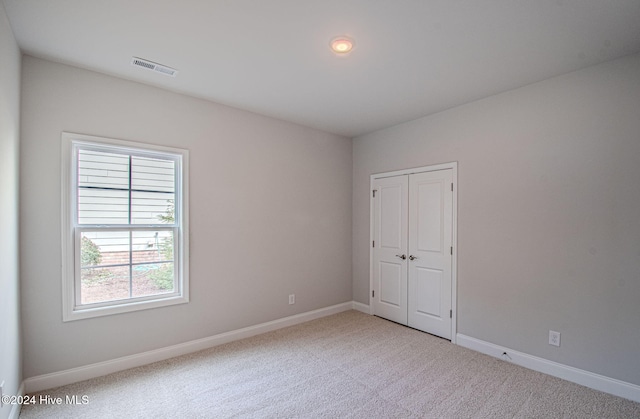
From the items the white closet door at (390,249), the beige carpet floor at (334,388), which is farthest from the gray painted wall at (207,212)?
the white closet door at (390,249)

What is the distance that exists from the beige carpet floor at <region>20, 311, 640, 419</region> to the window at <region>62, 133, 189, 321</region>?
70cm

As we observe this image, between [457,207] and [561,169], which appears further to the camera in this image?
[457,207]

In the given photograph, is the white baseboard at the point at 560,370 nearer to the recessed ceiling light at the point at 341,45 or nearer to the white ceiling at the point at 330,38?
the white ceiling at the point at 330,38

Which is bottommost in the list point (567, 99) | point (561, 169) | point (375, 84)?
point (561, 169)

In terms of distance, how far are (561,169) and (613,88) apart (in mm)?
710

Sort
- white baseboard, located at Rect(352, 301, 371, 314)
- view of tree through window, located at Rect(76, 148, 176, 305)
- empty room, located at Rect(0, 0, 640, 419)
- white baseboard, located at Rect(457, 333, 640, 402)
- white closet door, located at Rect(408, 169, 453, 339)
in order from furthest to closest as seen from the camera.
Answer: white baseboard, located at Rect(352, 301, 371, 314)
white closet door, located at Rect(408, 169, 453, 339)
view of tree through window, located at Rect(76, 148, 176, 305)
white baseboard, located at Rect(457, 333, 640, 402)
empty room, located at Rect(0, 0, 640, 419)

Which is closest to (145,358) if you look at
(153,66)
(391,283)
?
(153,66)

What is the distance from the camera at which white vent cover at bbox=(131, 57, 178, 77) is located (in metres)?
2.48

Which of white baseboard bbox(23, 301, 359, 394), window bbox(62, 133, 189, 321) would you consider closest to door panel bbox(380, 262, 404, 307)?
white baseboard bbox(23, 301, 359, 394)

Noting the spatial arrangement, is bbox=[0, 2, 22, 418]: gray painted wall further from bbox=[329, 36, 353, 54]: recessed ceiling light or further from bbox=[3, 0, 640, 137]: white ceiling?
bbox=[329, 36, 353, 54]: recessed ceiling light

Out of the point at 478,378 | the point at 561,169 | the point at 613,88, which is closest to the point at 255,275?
the point at 478,378

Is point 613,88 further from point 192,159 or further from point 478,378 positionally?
point 192,159

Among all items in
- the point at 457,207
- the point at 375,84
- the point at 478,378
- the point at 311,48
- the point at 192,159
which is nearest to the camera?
the point at 311,48

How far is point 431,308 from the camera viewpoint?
3.65 meters
